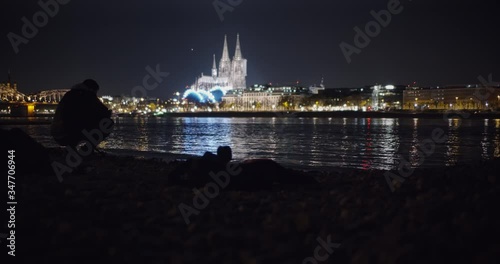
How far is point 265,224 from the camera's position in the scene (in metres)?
4.86

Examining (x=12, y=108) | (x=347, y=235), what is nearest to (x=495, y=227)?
(x=347, y=235)

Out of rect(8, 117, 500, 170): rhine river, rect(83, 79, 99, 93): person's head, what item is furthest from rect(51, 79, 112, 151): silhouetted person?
rect(8, 117, 500, 170): rhine river

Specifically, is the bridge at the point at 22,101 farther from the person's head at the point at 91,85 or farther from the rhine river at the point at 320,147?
the person's head at the point at 91,85

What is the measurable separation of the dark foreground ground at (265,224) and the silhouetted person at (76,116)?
4.22 metres

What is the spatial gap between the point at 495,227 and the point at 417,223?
74cm

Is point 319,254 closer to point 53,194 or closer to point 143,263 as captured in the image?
point 143,263

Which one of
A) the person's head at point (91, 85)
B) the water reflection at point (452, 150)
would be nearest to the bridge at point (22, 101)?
the water reflection at point (452, 150)

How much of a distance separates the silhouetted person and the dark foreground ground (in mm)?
4215

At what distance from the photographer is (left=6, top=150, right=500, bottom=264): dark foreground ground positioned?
12.4ft

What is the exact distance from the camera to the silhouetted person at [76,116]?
1116 cm

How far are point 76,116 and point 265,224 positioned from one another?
7940 millimetres

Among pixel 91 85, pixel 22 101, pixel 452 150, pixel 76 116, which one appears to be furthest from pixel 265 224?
pixel 22 101

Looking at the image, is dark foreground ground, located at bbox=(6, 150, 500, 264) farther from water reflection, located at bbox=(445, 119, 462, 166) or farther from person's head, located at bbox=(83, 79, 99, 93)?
water reflection, located at bbox=(445, 119, 462, 166)

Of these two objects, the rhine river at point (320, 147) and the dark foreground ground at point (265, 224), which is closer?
the dark foreground ground at point (265, 224)
